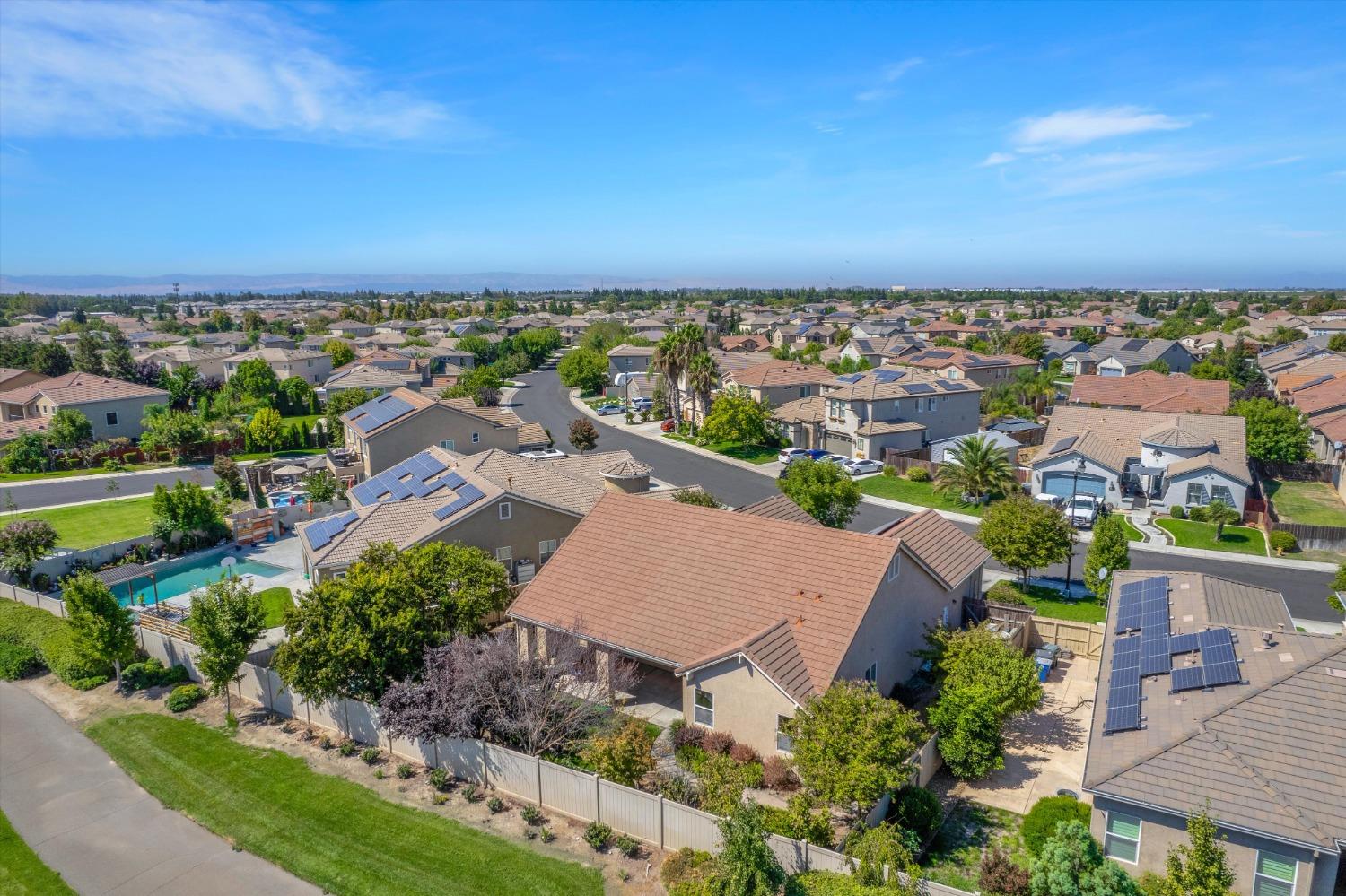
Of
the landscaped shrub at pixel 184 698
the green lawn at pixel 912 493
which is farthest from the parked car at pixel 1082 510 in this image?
the landscaped shrub at pixel 184 698

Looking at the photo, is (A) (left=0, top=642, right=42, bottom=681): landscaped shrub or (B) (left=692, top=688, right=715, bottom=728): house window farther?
(A) (left=0, top=642, right=42, bottom=681): landscaped shrub

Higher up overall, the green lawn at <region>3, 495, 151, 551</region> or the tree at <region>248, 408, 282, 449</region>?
the tree at <region>248, 408, 282, 449</region>

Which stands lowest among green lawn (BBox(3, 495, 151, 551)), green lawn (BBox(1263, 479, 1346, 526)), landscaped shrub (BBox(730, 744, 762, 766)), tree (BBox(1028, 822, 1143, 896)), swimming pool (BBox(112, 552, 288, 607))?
swimming pool (BBox(112, 552, 288, 607))

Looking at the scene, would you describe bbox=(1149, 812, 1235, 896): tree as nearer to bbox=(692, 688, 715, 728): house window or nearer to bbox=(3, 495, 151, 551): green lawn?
bbox=(692, 688, 715, 728): house window

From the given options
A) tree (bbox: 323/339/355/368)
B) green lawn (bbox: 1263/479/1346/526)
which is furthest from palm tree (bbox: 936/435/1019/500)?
tree (bbox: 323/339/355/368)

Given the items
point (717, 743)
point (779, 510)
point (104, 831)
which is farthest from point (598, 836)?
point (779, 510)

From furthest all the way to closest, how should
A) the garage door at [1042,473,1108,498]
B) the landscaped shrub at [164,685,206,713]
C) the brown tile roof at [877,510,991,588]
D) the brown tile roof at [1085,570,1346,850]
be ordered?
the garage door at [1042,473,1108,498] < the brown tile roof at [877,510,991,588] < the landscaped shrub at [164,685,206,713] < the brown tile roof at [1085,570,1346,850]
